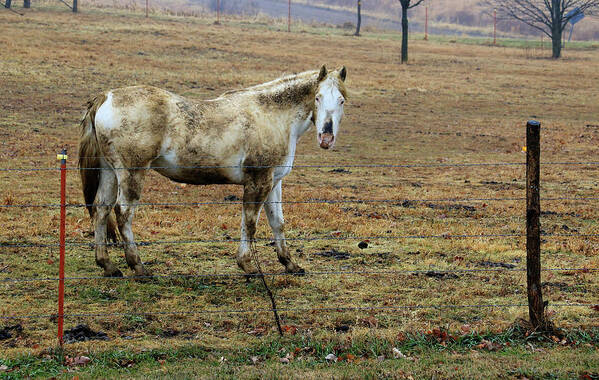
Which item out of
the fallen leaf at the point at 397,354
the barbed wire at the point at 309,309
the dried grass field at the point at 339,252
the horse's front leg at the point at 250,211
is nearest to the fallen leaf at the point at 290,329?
the dried grass field at the point at 339,252

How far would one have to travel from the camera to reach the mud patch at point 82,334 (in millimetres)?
7422

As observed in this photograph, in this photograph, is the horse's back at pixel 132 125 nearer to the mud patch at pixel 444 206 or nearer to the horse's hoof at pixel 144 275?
the horse's hoof at pixel 144 275

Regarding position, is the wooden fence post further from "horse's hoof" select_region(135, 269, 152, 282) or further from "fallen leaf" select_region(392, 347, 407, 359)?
"horse's hoof" select_region(135, 269, 152, 282)

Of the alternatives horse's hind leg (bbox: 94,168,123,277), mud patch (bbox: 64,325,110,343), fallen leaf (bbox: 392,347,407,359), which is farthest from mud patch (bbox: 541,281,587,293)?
horse's hind leg (bbox: 94,168,123,277)

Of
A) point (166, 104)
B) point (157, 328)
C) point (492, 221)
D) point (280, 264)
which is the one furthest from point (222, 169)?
point (492, 221)

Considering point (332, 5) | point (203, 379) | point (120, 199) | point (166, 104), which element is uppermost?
point (332, 5)

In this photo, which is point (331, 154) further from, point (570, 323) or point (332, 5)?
point (332, 5)

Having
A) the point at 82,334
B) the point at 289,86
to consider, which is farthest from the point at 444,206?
the point at 82,334

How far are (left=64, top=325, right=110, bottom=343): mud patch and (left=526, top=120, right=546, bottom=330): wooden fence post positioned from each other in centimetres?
456

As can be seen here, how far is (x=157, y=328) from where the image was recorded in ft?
25.6

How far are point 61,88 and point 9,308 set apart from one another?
21.5m

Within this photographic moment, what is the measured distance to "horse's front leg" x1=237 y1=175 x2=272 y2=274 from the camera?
9.60 meters

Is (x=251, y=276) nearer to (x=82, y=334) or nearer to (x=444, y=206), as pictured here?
(x=82, y=334)

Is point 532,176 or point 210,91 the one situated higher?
point 210,91
